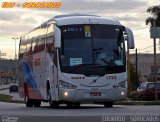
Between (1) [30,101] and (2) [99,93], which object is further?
(1) [30,101]

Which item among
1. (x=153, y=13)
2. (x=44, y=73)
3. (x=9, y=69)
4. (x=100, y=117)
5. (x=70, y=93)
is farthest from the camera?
(x=9, y=69)

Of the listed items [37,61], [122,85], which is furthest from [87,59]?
[37,61]

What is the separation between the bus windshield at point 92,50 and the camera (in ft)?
81.4

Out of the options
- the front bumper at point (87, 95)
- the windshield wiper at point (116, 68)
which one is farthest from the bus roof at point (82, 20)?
the front bumper at point (87, 95)

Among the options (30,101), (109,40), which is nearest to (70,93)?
(109,40)

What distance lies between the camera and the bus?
81.0 ft

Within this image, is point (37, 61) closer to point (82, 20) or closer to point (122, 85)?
point (82, 20)

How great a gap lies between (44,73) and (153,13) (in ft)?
175

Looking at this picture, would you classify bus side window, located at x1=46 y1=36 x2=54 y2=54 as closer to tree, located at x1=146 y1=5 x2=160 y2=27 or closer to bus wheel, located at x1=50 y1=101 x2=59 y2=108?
bus wheel, located at x1=50 y1=101 x2=59 y2=108

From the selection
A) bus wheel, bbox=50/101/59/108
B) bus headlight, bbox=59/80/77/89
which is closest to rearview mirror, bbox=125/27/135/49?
bus headlight, bbox=59/80/77/89

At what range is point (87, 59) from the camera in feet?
81.9

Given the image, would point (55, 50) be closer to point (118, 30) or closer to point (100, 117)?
point (118, 30)

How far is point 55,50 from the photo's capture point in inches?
→ 990

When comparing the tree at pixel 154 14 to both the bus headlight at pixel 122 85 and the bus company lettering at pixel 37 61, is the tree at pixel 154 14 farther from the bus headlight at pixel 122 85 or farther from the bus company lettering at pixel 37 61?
the bus headlight at pixel 122 85
